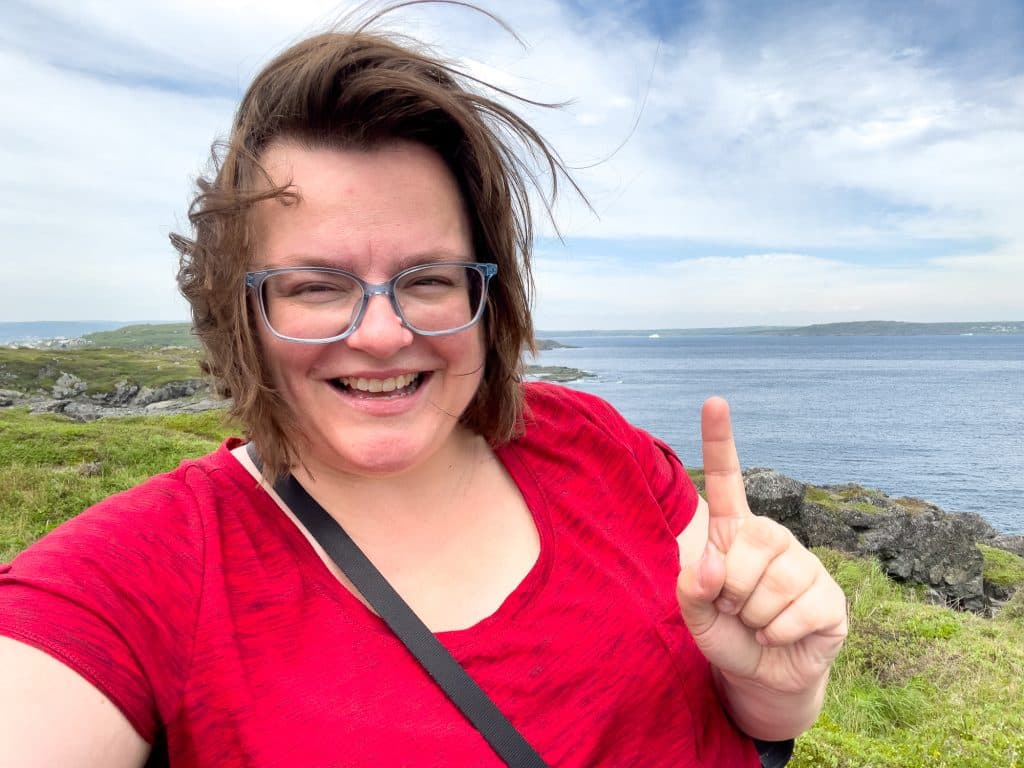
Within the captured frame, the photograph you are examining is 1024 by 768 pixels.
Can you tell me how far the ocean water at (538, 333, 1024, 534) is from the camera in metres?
42.7

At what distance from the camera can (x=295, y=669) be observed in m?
1.43

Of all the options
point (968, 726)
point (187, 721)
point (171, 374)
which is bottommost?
point (171, 374)

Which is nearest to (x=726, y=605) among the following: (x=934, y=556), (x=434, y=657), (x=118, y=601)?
(x=434, y=657)

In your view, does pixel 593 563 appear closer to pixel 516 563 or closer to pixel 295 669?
pixel 516 563

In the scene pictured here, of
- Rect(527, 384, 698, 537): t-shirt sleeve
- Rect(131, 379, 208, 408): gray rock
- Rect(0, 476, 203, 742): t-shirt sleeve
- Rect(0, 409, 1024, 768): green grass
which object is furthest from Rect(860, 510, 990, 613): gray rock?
Rect(131, 379, 208, 408): gray rock

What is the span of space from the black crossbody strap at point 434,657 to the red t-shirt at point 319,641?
29mm

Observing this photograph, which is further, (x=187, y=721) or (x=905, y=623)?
(x=905, y=623)

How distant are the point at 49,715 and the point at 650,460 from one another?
6.01 ft

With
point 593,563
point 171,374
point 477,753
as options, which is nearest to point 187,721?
point 477,753

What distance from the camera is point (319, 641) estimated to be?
58.4 inches

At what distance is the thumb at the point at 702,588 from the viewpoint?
1647 mm

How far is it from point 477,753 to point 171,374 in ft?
232

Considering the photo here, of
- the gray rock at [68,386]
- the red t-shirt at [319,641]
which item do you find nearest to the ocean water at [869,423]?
the red t-shirt at [319,641]

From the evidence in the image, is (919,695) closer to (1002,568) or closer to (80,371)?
(1002,568)
